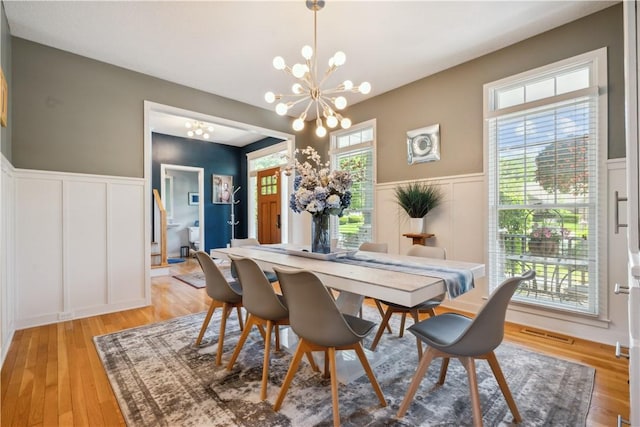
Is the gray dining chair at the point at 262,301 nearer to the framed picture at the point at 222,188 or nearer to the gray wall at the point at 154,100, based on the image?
the gray wall at the point at 154,100

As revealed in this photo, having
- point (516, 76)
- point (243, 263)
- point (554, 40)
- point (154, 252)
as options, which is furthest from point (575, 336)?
point (154, 252)

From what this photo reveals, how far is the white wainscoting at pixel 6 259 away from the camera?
2.27 m

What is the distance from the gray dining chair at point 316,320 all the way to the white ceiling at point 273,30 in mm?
2265

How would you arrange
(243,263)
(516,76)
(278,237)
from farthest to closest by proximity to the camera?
(278,237)
(516,76)
(243,263)

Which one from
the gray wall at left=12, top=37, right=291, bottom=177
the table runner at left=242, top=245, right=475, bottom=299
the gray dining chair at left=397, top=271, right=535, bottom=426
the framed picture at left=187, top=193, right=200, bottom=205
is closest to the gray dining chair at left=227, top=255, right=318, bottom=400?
the table runner at left=242, top=245, right=475, bottom=299

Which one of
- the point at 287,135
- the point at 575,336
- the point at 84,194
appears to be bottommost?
the point at 575,336

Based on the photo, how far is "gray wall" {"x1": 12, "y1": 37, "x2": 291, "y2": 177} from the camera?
2.95m

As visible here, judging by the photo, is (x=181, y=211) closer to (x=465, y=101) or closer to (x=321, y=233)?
(x=321, y=233)

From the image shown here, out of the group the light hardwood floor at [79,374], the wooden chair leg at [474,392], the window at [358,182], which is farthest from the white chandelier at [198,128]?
the wooden chair leg at [474,392]

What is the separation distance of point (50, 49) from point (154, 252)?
11.6 feet

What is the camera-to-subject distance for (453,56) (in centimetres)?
325

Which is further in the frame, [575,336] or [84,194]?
[84,194]

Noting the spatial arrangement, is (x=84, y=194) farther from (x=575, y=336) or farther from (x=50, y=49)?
(x=575, y=336)

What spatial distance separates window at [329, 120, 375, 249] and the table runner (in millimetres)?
2187
